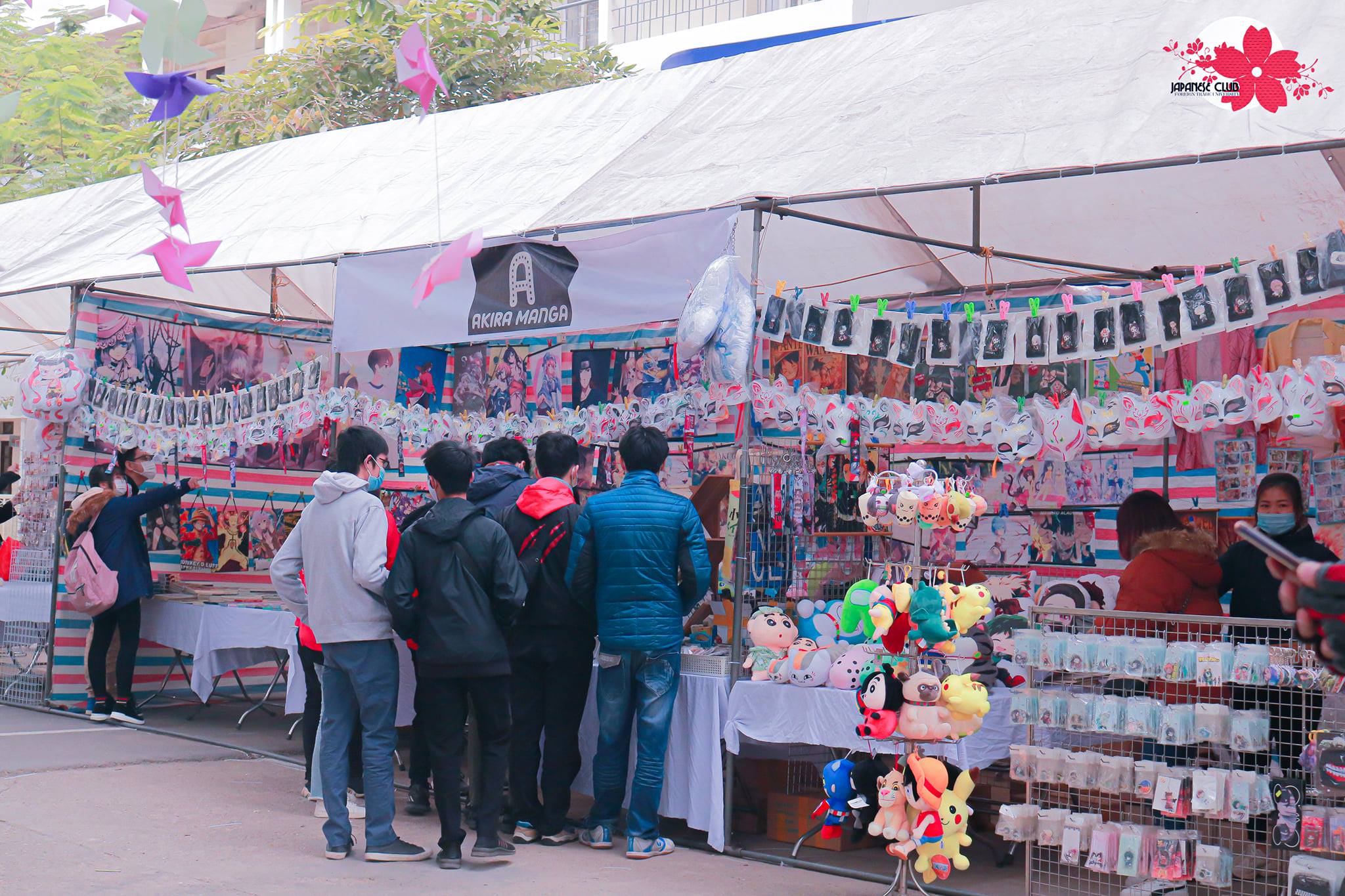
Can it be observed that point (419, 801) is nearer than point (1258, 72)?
No

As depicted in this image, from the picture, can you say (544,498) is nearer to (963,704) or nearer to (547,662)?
(547,662)

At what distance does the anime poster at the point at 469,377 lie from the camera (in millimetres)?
9195

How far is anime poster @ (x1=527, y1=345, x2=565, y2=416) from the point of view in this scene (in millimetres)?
8648

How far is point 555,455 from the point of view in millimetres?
6250

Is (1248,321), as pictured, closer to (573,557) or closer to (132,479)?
(573,557)

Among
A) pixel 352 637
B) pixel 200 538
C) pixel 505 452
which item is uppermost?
pixel 505 452

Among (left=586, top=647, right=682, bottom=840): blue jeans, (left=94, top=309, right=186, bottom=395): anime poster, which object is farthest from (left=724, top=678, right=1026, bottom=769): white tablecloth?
(left=94, top=309, right=186, bottom=395): anime poster

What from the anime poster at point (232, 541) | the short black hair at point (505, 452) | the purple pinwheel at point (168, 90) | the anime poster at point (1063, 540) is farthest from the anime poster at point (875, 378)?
the anime poster at point (232, 541)

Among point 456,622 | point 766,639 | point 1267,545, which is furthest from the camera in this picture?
point 766,639

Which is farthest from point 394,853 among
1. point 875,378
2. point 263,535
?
point 263,535

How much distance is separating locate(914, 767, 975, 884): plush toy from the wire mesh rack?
0.59ft

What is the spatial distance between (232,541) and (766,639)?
18.6 feet

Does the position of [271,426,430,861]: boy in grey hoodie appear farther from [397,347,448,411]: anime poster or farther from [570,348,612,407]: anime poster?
[397,347,448,411]: anime poster

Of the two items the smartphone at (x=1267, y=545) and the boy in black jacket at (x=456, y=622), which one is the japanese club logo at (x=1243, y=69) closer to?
the smartphone at (x=1267, y=545)
